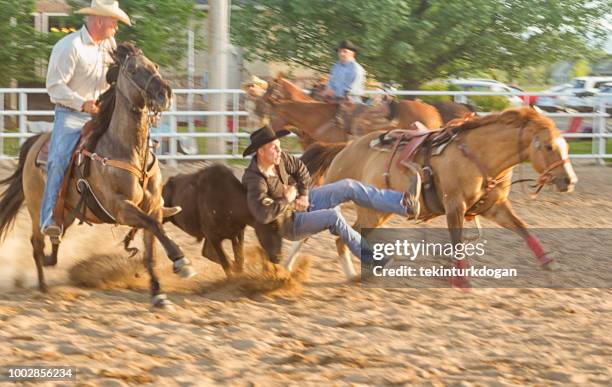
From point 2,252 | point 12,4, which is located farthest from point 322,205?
point 12,4

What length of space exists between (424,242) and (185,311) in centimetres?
327

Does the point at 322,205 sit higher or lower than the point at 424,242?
higher

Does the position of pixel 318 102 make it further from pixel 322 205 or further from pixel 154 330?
pixel 154 330

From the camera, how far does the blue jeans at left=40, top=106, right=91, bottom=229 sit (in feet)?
23.2

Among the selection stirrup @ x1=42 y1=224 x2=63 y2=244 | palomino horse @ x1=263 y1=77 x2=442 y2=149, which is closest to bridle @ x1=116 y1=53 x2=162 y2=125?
stirrup @ x1=42 y1=224 x2=63 y2=244

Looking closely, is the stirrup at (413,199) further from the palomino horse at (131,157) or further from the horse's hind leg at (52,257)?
the horse's hind leg at (52,257)

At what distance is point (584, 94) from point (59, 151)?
21.1m

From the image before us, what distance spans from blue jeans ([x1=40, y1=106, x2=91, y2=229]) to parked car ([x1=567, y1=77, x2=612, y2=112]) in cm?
1532

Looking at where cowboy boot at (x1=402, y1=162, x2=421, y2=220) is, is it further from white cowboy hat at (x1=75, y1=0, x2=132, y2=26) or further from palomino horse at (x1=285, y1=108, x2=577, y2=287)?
white cowboy hat at (x1=75, y1=0, x2=132, y2=26)

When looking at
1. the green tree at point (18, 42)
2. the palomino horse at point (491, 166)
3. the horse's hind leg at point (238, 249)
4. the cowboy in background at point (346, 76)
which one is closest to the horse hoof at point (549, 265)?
the palomino horse at point (491, 166)

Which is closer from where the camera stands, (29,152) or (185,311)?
(185,311)

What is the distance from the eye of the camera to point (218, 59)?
624 inches

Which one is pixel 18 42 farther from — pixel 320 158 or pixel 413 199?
pixel 413 199

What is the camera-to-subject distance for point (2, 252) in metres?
8.52
